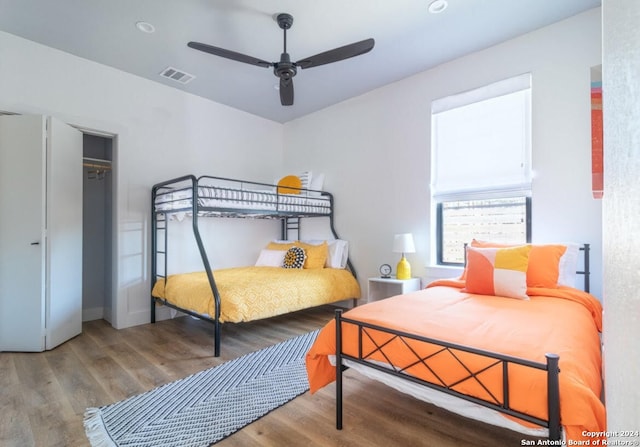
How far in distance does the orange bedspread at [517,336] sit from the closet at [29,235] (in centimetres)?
252

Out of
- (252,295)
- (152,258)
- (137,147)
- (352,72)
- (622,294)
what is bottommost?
(252,295)

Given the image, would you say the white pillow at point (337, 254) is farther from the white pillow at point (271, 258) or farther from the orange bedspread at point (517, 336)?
the orange bedspread at point (517, 336)

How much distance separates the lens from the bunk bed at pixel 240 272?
279 centimetres

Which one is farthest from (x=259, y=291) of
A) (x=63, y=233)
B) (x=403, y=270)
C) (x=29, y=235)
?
(x=29, y=235)

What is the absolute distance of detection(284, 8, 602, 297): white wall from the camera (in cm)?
263

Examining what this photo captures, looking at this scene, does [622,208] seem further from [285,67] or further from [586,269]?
[586,269]

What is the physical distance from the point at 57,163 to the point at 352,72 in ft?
9.92

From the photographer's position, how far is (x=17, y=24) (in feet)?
8.80

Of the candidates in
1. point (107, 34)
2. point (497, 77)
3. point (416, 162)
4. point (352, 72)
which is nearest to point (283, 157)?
point (352, 72)

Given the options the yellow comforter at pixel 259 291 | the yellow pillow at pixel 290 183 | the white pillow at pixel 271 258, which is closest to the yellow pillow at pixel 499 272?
the yellow comforter at pixel 259 291

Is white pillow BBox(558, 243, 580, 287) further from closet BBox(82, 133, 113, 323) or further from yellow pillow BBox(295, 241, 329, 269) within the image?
closet BBox(82, 133, 113, 323)

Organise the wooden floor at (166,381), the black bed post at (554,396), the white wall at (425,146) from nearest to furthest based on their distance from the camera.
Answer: the black bed post at (554,396) → the wooden floor at (166,381) → the white wall at (425,146)

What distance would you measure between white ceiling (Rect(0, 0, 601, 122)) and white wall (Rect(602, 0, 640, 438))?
2597mm

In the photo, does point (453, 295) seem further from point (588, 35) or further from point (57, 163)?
point (57, 163)
